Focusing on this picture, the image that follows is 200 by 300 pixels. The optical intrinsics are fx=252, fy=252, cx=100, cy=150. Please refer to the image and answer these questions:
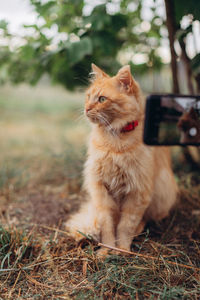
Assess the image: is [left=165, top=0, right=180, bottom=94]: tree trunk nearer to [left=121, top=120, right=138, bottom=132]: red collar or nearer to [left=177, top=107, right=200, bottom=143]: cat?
[left=121, top=120, right=138, bottom=132]: red collar

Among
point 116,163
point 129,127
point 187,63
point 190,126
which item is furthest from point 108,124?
point 187,63

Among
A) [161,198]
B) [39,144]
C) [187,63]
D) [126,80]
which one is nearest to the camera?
[126,80]

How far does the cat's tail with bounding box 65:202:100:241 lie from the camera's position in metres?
1.74

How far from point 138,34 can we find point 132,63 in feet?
1.22

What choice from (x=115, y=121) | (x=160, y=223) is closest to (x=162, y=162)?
(x=160, y=223)

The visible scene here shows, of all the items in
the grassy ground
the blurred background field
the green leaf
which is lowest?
the grassy ground

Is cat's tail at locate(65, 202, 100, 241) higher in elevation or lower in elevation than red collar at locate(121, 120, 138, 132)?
lower

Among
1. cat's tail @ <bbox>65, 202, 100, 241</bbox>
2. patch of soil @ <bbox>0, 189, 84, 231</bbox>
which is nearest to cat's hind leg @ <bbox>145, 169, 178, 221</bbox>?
cat's tail @ <bbox>65, 202, 100, 241</bbox>

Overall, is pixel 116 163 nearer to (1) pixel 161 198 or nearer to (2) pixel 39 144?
(1) pixel 161 198

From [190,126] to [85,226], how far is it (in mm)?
974

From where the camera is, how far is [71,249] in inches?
67.5

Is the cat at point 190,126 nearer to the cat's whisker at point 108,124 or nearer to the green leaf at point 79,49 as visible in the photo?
the cat's whisker at point 108,124

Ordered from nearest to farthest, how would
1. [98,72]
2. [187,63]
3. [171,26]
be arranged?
1. [98,72]
2. [171,26]
3. [187,63]

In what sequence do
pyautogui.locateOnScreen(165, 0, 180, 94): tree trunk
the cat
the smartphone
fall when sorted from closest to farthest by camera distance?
the smartphone < the cat < pyautogui.locateOnScreen(165, 0, 180, 94): tree trunk
